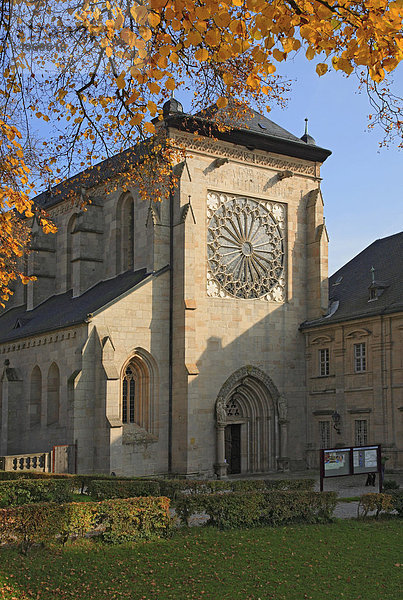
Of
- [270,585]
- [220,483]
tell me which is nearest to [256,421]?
[220,483]

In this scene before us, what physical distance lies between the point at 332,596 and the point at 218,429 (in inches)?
768

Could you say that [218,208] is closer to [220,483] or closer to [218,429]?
[218,429]

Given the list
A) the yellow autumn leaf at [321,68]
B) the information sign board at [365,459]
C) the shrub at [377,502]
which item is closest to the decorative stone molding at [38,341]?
the information sign board at [365,459]

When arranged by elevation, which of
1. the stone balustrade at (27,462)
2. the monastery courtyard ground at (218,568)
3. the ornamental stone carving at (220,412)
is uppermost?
the ornamental stone carving at (220,412)

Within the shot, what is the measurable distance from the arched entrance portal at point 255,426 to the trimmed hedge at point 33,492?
44.0 feet

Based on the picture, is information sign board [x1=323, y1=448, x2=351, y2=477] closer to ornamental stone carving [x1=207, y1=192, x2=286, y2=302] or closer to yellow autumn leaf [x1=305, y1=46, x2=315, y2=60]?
ornamental stone carving [x1=207, y1=192, x2=286, y2=302]

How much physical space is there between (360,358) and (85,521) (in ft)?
65.0

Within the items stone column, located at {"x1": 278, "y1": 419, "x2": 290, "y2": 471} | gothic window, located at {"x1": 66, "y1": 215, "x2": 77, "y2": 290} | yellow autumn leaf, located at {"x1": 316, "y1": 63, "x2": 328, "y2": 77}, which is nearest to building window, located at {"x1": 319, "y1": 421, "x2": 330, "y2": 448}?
stone column, located at {"x1": 278, "y1": 419, "x2": 290, "y2": 471}

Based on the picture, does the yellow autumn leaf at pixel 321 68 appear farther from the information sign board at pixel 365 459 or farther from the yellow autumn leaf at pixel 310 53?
the information sign board at pixel 365 459

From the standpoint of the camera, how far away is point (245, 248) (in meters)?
33.6

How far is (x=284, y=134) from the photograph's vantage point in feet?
116

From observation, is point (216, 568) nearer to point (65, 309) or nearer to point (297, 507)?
point (297, 507)

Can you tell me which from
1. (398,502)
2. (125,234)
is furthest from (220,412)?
(398,502)

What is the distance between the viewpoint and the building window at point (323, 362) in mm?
33094
